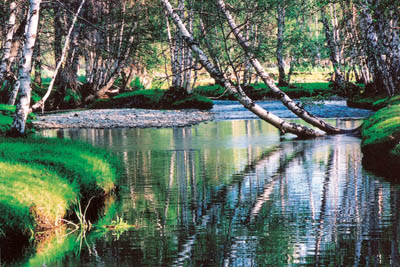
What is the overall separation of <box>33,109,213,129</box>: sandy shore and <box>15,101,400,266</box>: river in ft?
35.1

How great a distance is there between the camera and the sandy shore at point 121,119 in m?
31.8

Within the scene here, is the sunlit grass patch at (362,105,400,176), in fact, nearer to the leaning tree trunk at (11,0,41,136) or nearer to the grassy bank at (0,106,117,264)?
the grassy bank at (0,106,117,264)

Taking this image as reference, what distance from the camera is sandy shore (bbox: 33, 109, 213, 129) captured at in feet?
104

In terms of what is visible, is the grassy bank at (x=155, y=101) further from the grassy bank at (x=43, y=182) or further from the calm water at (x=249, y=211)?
the grassy bank at (x=43, y=182)

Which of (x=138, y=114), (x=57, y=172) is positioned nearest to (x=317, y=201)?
(x=57, y=172)

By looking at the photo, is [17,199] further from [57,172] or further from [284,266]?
[284,266]

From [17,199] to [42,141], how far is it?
17.2ft

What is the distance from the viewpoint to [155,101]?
4391 centimetres

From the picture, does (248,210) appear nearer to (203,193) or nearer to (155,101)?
(203,193)

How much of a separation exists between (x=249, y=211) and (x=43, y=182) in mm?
3183

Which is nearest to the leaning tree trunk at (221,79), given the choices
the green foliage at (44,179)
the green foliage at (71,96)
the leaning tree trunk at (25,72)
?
the leaning tree trunk at (25,72)

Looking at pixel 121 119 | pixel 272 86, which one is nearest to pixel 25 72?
pixel 272 86

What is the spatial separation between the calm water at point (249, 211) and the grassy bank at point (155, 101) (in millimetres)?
22444

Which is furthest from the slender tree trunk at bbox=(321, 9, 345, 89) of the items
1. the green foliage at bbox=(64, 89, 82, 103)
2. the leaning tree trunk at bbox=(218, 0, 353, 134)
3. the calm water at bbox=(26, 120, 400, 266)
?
the green foliage at bbox=(64, 89, 82, 103)
